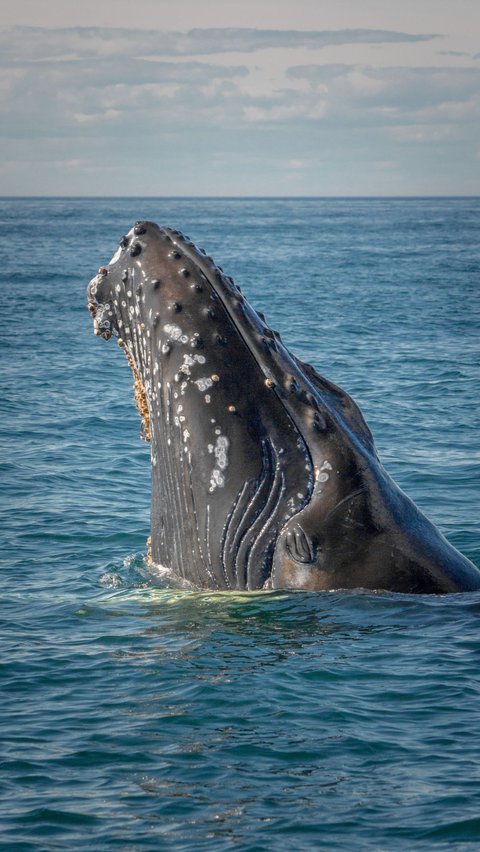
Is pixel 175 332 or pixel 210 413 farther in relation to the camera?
pixel 175 332

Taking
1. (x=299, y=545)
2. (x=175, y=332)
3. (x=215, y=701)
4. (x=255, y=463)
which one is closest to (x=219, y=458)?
(x=255, y=463)

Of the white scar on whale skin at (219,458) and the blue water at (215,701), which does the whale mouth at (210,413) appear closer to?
the white scar on whale skin at (219,458)

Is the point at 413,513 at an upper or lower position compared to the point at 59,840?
upper

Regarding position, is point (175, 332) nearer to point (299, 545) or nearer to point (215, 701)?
point (299, 545)

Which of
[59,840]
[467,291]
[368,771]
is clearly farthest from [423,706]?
[467,291]

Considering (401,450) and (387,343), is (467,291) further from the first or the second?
(401,450)

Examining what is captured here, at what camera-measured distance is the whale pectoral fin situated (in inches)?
302

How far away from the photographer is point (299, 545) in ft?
25.2

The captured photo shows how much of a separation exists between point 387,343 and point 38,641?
21949mm

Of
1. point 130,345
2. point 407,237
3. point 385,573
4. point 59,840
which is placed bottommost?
point 59,840

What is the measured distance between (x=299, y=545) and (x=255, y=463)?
0.60m

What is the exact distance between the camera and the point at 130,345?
27.9 feet

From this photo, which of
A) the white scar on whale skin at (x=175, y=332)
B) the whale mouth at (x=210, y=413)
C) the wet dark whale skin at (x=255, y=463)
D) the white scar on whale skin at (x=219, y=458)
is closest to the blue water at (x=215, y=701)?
the wet dark whale skin at (x=255, y=463)

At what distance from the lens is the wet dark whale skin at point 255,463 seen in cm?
772
